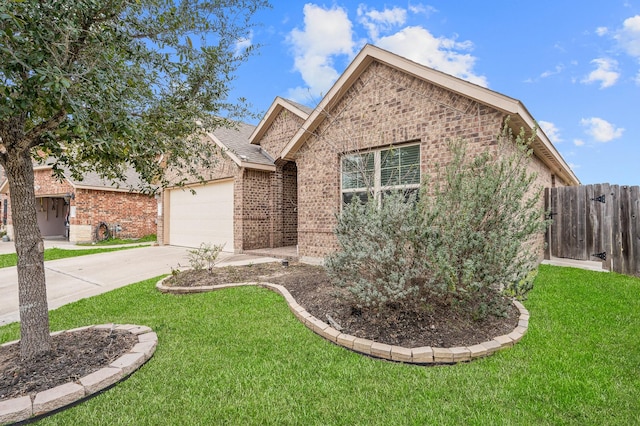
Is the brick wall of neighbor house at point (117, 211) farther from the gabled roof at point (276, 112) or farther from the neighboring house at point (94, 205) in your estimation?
the gabled roof at point (276, 112)

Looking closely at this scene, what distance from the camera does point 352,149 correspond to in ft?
26.8

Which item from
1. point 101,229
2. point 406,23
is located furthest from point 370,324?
point 101,229

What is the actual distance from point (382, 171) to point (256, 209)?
19.1ft

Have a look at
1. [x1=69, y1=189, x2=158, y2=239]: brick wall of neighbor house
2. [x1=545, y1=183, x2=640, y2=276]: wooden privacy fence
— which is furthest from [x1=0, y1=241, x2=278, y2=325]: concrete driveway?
[x1=545, y1=183, x2=640, y2=276]: wooden privacy fence

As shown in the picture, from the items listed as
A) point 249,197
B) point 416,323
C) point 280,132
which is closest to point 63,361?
point 416,323

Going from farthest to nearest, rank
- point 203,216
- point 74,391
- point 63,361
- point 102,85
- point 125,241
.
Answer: point 125,241 < point 203,216 < point 63,361 < point 74,391 < point 102,85

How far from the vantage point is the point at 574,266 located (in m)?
8.16

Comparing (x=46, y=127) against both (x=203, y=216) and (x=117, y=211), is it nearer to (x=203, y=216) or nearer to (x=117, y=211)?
(x=203, y=216)

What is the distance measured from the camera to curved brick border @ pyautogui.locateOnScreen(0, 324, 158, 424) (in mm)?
2529

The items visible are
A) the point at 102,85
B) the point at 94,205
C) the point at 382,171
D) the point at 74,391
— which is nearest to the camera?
the point at 102,85

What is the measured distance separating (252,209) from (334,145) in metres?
4.76

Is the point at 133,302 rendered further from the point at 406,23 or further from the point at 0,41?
the point at 406,23

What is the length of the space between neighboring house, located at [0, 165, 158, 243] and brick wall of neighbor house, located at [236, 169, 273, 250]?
27.9ft

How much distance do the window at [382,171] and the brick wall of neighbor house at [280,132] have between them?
4.95 metres
